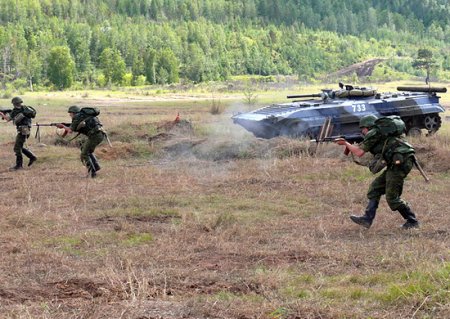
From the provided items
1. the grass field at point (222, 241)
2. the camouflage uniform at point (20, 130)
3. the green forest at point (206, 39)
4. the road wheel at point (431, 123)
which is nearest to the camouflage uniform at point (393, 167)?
the grass field at point (222, 241)

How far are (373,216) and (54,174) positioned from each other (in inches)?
297

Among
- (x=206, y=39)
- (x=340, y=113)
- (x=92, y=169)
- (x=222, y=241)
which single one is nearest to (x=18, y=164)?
(x=92, y=169)

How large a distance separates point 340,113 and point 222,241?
32.1ft

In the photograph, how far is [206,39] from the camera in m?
115

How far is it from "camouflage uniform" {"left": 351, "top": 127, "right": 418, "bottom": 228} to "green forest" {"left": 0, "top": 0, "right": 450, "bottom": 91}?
66.5 m

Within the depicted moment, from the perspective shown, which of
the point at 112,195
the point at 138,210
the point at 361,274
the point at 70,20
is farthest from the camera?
the point at 70,20

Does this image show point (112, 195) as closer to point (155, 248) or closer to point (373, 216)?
point (155, 248)

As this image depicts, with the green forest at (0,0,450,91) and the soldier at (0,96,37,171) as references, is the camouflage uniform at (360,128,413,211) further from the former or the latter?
the green forest at (0,0,450,91)

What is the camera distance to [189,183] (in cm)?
1295

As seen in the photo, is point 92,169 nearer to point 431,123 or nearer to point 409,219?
point 409,219

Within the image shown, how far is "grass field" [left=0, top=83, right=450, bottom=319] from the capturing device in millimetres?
5816

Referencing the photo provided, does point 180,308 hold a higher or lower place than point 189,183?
higher

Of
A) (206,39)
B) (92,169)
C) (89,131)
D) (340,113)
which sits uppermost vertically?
(89,131)

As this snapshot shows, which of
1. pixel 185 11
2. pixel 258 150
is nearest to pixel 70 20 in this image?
pixel 185 11
